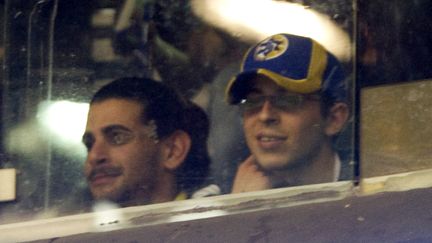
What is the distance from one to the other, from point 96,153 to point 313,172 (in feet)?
5.49

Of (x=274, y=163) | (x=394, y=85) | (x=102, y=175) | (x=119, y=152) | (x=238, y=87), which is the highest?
(x=238, y=87)

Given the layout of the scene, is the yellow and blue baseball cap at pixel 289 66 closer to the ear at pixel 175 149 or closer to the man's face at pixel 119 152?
the ear at pixel 175 149

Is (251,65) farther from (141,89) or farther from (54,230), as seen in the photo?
(54,230)

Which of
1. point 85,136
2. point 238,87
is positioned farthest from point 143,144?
point 238,87

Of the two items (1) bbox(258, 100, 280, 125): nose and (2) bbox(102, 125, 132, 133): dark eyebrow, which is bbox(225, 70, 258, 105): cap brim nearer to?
(1) bbox(258, 100, 280, 125): nose

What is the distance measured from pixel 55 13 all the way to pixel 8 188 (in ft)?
3.93

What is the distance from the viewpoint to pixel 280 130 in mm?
6629

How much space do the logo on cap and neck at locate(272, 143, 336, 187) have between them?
2.64ft

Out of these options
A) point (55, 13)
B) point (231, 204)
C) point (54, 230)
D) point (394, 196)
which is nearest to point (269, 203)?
point (231, 204)

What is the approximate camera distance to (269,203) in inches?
264

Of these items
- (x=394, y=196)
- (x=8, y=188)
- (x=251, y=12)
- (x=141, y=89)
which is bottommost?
(x=394, y=196)

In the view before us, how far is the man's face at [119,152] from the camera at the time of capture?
6.17 meters

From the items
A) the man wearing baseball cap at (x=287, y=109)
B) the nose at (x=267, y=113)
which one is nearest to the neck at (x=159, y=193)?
the man wearing baseball cap at (x=287, y=109)

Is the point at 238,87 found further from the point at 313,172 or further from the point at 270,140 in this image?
the point at 313,172
